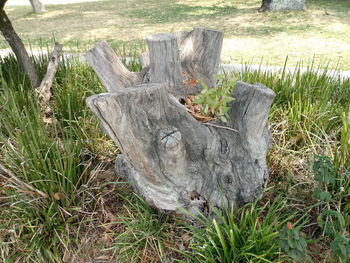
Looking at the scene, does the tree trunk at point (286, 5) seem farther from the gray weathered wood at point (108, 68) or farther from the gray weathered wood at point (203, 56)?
the gray weathered wood at point (108, 68)

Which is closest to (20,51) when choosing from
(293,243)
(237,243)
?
(237,243)

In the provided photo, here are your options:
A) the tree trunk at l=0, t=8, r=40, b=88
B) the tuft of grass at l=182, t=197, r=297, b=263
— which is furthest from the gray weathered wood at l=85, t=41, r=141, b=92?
the tree trunk at l=0, t=8, r=40, b=88

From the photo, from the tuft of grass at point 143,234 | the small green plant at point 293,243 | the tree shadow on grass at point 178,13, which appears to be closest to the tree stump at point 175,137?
the tuft of grass at point 143,234

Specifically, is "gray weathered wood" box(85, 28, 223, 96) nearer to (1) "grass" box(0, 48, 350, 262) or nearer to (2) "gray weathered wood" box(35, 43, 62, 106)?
(1) "grass" box(0, 48, 350, 262)

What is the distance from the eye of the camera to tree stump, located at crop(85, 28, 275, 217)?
5.28 ft

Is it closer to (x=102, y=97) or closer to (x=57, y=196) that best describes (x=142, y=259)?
(x=57, y=196)

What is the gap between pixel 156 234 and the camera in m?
1.93

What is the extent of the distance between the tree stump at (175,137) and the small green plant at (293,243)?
1.36ft

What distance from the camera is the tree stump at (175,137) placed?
1609mm

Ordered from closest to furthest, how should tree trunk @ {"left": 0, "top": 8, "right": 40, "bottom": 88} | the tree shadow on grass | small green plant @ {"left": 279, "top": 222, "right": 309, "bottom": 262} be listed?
small green plant @ {"left": 279, "top": 222, "right": 309, "bottom": 262} → tree trunk @ {"left": 0, "top": 8, "right": 40, "bottom": 88} → the tree shadow on grass

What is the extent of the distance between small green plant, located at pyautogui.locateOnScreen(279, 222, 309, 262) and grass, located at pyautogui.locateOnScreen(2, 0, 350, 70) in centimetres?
362

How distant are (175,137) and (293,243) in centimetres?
74

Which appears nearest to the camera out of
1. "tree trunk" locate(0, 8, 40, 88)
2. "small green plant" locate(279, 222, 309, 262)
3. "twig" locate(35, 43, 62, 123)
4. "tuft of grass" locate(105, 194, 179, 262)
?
"small green plant" locate(279, 222, 309, 262)

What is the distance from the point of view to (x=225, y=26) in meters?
8.23
